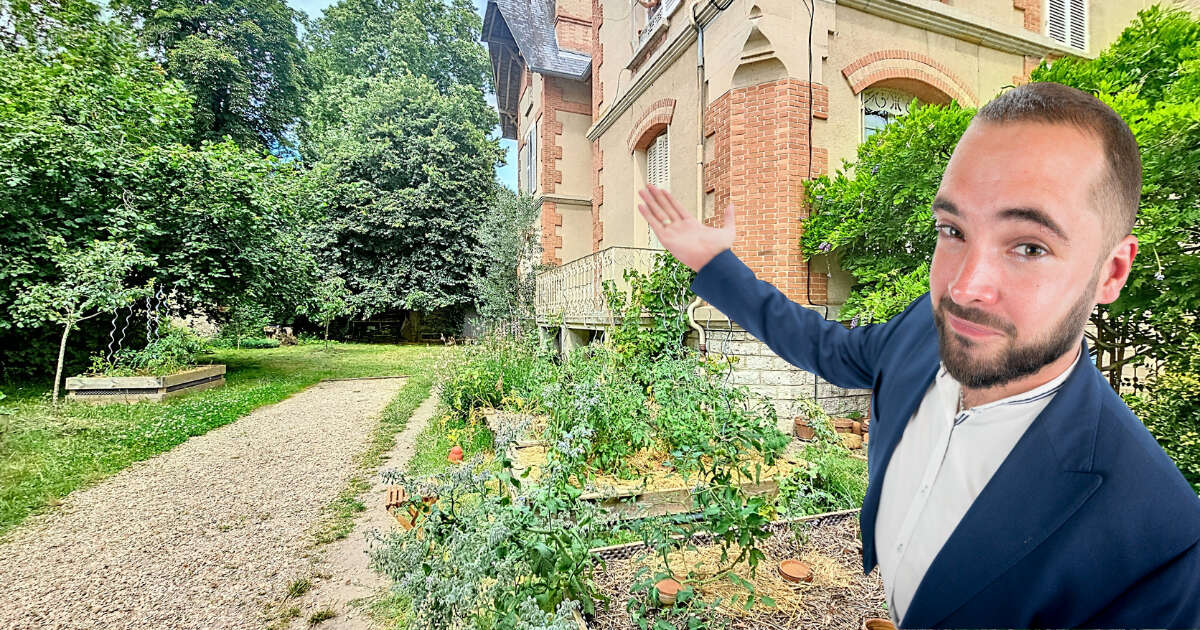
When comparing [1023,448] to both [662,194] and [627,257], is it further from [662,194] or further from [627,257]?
[627,257]

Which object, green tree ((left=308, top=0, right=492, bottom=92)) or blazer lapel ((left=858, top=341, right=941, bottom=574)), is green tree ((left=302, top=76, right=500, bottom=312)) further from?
blazer lapel ((left=858, top=341, right=941, bottom=574))

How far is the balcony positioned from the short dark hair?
5.31 meters

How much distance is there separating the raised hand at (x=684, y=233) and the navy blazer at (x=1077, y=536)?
0.57 meters

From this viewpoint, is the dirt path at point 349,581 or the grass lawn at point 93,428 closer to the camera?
the dirt path at point 349,581

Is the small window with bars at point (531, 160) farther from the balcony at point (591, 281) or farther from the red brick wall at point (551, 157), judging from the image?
the balcony at point (591, 281)

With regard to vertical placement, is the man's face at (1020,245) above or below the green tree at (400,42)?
below

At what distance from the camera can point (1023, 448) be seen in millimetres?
574

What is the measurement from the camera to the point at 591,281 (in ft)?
23.2

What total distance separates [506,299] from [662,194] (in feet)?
32.0

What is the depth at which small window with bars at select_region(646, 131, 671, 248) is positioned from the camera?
7.15 metres

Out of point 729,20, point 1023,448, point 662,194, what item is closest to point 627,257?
point 729,20

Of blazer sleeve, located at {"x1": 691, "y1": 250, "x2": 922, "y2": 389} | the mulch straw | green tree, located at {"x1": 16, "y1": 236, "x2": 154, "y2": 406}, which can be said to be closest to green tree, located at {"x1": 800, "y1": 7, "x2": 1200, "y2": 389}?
blazer sleeve, located at {"x1": 691, "y1": 250, "x2": 922, "y2": 389}

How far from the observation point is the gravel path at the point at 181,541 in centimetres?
244

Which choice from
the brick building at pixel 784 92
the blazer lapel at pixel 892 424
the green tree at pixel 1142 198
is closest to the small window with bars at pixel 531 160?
the brick building at pixel 784 92
